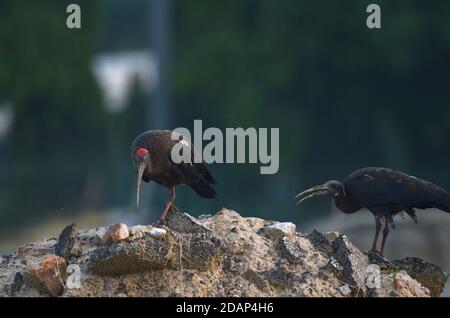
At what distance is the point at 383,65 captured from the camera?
3269 cm

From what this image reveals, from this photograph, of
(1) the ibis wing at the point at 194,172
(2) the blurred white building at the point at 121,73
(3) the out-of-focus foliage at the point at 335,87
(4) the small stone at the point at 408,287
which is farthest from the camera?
(2) the blurred white building at the point at 121,73

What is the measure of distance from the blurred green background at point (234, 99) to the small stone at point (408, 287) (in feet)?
55.8

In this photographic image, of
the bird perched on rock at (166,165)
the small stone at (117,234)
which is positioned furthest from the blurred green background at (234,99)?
the small stone at (117,234)

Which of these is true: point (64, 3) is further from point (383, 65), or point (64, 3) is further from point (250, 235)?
point (250, 235)

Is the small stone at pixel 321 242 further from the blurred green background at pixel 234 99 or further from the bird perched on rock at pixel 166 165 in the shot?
the blurred green background at pixel 234 99

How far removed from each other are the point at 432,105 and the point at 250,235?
70.4 feet

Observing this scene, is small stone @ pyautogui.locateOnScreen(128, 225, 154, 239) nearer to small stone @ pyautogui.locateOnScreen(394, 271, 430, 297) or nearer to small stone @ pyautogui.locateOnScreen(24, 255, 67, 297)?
small stone @ pyautogui.locateOnScreen(24, 255, 67, 297)

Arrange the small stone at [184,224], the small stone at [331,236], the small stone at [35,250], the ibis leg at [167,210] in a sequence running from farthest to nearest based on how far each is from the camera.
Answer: the small stone at [331,236] < the ibis leg at [167,210] < the small stone at [35,250] < the small stone at [184,224]

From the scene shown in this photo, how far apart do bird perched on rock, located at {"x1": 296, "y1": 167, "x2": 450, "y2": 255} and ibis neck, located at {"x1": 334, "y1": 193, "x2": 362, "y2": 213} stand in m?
0.01

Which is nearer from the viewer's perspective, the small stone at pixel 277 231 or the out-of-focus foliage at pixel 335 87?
the small stone at pixel 277 231

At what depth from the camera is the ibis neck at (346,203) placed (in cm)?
1298

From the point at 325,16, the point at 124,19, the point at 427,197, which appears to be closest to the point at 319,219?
the point at 325,16

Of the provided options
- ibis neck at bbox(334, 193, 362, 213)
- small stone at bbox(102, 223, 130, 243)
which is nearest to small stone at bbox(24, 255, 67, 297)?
small stone at bbox(102, 223, 130, 243)

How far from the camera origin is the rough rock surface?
36.0 ft
